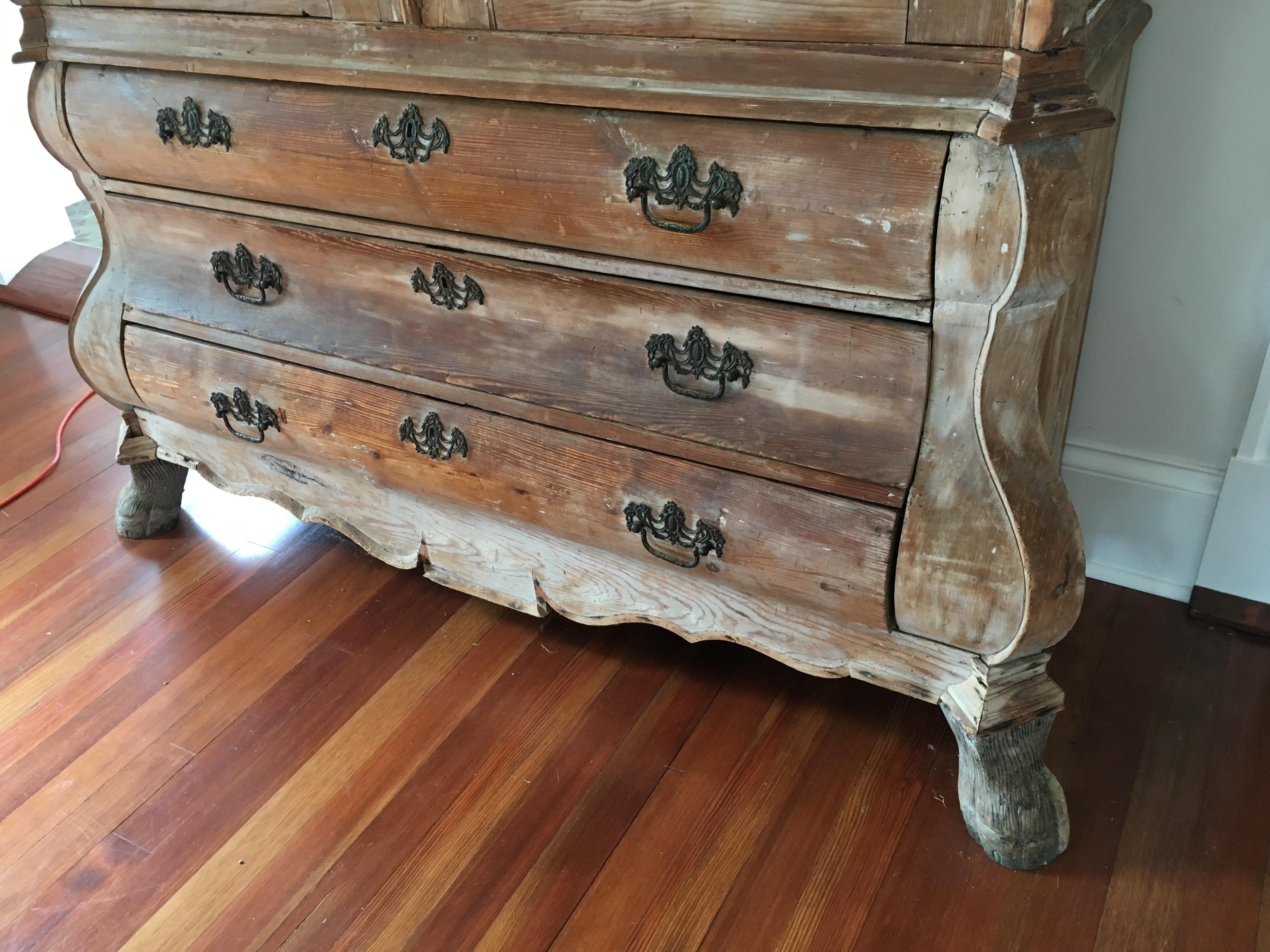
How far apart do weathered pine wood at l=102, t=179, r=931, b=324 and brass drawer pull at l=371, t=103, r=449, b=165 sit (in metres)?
0.10

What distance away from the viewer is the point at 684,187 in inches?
38.1

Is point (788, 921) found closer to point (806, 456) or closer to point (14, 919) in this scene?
point (806, 456)

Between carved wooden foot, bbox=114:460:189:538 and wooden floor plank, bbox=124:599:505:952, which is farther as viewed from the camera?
carved wooden foot, bbox=114:460:189:538

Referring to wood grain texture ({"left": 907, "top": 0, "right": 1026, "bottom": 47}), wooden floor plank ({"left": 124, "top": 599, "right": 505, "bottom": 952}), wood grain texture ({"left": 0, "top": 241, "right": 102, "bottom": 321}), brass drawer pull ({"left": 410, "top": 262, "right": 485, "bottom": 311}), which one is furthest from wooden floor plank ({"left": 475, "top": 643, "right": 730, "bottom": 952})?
wood grain texture ({"left": 0, "top": 241, "right": 102, "bottom": 321})

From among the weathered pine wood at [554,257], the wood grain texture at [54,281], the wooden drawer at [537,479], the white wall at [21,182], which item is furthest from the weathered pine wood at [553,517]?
the white wall at [21,182]

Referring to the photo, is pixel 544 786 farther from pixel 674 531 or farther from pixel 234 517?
pixel 234 517

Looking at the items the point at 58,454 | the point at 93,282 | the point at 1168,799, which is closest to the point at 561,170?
the point at 93,282

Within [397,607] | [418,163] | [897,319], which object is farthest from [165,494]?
[897,319]

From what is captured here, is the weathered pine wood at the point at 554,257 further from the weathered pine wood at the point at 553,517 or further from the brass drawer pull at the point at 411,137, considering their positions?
the weathered pine wood at the point at 553,517

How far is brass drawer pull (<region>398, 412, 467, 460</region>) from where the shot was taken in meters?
1.28

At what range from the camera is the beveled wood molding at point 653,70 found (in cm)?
83

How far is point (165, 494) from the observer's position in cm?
176

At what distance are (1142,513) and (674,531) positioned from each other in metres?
0.78

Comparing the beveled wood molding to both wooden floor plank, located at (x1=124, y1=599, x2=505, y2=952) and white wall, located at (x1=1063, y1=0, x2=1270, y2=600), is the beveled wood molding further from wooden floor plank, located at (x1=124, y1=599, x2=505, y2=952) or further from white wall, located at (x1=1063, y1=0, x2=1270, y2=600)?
wooden floor plank, located at (x1=124, y1=599, x2=505, y2=952)
